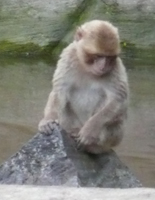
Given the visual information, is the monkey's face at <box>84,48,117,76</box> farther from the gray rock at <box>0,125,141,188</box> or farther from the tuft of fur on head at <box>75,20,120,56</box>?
the gray rock at <box>0,125,141,188</box>

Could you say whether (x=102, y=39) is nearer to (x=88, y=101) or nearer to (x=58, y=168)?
(x=88, y=101)

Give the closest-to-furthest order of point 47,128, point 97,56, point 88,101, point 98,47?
1. point 47,128
2. point 98,47
3. point 97,56
4. point 88,101

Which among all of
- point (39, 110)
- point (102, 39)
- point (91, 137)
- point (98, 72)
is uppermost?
point (102, 39)

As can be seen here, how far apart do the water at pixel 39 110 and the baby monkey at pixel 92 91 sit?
1882 millimetres

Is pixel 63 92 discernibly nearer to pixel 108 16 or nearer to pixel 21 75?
pixel 21 75

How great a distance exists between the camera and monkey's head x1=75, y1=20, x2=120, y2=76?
5.43 metres

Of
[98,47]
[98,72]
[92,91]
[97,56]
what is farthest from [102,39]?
[92,91]

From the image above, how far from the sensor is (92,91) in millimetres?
5734

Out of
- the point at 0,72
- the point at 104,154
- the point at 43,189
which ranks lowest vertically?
the point at 0,72

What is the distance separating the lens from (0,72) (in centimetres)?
1314

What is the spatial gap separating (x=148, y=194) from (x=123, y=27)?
10182 millimetres

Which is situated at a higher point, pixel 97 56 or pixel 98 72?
pixel 97 56

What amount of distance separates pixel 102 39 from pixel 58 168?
1.05m

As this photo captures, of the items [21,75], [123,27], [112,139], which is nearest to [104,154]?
[112,139]
